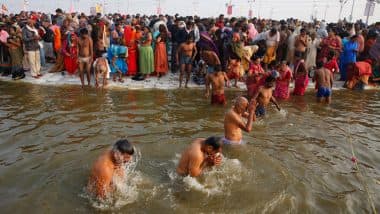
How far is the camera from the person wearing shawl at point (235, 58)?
36.6ft

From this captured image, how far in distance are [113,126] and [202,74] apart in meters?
4.46

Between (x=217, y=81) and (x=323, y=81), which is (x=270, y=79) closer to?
(x=217, y=81)

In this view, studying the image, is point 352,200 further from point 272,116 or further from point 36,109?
point 36,109

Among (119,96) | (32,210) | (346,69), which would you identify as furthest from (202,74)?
(32,210)

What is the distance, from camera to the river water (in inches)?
206

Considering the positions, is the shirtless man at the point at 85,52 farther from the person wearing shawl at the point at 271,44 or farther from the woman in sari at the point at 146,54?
the person wearing shawl at the point at 271,44

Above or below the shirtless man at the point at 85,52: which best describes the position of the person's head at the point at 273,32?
above

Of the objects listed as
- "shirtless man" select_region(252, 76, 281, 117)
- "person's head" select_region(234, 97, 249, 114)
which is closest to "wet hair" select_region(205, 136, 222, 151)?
"person's head" select_region(234, 97, 249, 114)

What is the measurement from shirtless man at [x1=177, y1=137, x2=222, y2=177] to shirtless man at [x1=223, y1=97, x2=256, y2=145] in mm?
1123

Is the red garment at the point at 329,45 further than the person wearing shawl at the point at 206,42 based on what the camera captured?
Yes

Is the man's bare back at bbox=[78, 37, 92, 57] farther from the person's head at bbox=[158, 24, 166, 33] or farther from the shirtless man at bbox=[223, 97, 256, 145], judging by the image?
the shirtless man at bbox=[223, 97, 256, 145]

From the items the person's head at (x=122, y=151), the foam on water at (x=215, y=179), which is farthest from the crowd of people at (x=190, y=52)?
the person's head at (x=122, y=151)

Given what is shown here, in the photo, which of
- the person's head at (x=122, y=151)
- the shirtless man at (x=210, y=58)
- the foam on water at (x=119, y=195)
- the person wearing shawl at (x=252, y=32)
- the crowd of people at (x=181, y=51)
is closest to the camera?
the person's head at (x=122, y=151)

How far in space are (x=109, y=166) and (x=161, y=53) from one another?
757 cm
